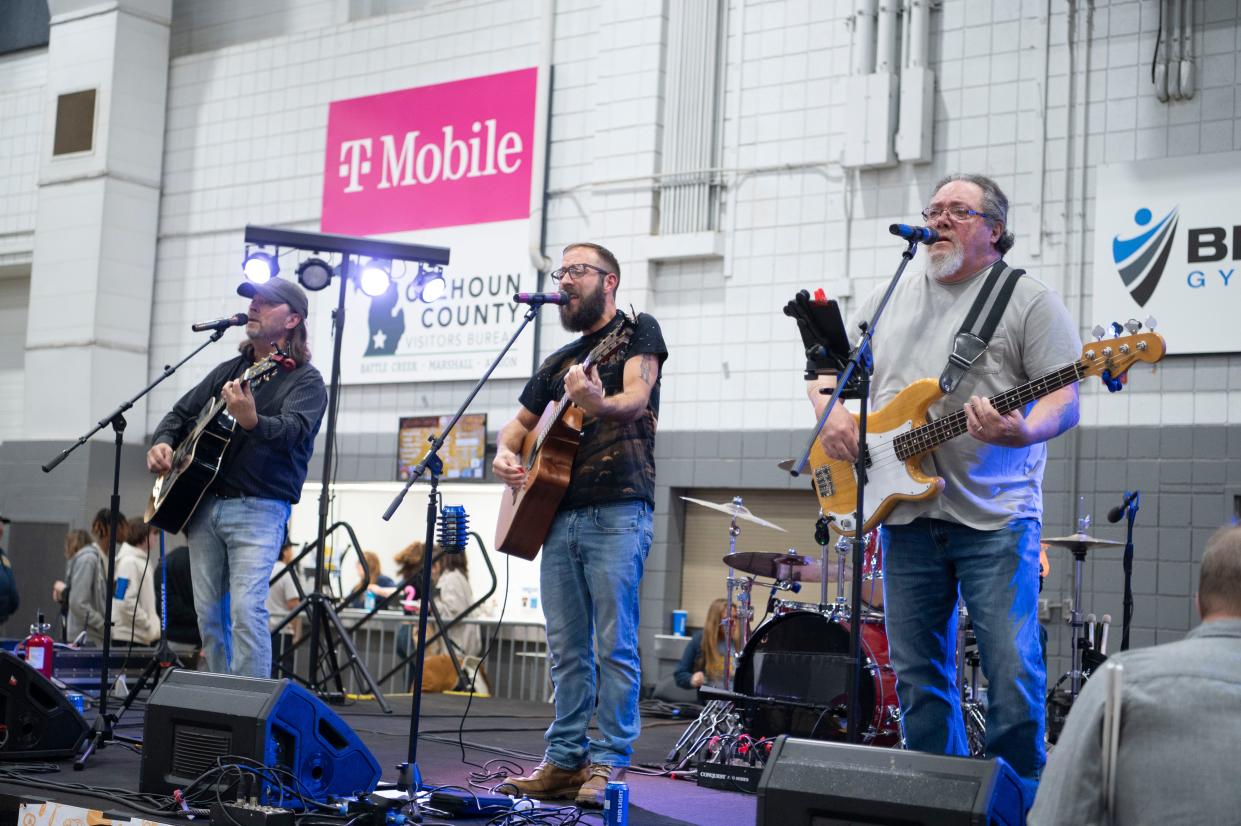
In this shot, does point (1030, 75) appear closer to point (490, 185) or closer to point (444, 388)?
point (490, 185)

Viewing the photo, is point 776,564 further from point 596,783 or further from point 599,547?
point 596,783

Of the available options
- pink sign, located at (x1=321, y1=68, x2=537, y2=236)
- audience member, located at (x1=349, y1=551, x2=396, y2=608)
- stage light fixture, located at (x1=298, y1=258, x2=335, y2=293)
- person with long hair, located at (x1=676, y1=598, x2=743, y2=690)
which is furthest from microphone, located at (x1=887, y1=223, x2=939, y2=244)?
audience member, located at (x1=349, y1=551, x2=396, y2=608)

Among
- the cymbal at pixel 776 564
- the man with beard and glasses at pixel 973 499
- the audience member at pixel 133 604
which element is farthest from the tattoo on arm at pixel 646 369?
the audience member at pixel 133 604

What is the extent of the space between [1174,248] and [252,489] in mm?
6184

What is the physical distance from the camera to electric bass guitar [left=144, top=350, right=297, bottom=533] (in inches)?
203

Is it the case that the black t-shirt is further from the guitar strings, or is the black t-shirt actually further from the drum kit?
the drum kit

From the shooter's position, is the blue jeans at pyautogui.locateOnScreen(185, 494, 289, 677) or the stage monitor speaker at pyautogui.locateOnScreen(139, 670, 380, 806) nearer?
the stage monitor speaker at pyautogui.locateOnScreen(139, 670, 380, 806)

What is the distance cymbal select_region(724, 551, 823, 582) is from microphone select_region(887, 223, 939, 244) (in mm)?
3254

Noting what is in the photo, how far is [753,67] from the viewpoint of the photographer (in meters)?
10.5

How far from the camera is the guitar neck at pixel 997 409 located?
3.56 meters

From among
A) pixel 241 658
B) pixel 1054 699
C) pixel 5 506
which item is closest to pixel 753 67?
pixel 1054 699

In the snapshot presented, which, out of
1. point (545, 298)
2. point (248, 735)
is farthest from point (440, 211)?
point (248, 735)

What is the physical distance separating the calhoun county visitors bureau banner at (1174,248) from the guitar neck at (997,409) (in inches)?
216

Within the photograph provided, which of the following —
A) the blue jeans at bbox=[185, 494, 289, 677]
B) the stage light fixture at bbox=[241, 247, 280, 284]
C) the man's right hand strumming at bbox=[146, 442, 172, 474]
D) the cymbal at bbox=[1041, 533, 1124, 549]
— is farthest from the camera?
the stage light fixture at bbox=[241, 247, 280, 284]
